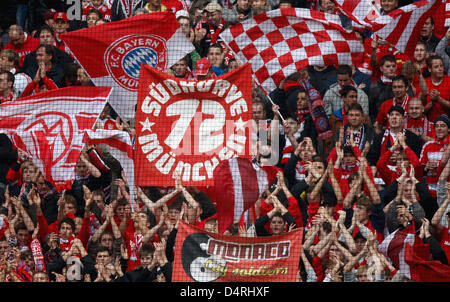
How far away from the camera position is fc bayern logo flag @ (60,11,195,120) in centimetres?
1525

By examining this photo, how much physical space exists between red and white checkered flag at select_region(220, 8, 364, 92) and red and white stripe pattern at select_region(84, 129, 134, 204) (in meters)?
1.79

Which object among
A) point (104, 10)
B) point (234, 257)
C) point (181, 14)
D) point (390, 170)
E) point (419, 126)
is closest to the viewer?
point (234, 257)

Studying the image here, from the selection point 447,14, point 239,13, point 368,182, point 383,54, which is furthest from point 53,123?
point 447,14

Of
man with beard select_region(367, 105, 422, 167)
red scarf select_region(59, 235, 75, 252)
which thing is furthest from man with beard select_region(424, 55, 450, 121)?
red scarf select_region(59, 235, 75, 252)

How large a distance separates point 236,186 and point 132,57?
2.34 meters

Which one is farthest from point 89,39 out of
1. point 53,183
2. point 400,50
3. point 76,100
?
point 400,50

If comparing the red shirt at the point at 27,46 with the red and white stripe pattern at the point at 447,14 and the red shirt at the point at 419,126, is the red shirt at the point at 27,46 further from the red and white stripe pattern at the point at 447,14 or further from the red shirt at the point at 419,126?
the red and white stripe pattern at the point at 447,14

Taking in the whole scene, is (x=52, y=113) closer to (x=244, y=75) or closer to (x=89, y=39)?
(x=89, y=39)

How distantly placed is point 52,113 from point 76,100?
30cm

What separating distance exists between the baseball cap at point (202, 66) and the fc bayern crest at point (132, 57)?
37cm

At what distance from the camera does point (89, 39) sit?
15.3m

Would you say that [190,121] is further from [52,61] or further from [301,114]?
[52,61]

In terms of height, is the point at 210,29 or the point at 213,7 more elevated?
the point at 213,7

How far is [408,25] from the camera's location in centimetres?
1532
